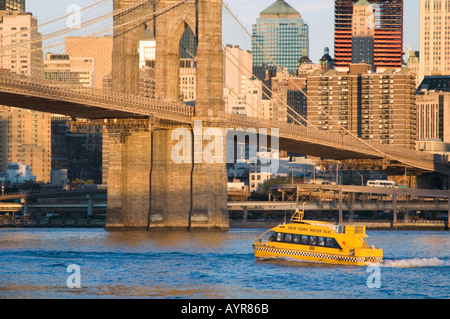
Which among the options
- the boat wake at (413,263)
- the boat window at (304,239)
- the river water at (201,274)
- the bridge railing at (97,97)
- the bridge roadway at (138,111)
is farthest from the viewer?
the bridge roadway at (138,111)

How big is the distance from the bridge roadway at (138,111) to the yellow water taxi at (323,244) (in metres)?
29.6

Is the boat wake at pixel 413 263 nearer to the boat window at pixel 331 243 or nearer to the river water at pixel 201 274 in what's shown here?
the river water at pixel 201 274

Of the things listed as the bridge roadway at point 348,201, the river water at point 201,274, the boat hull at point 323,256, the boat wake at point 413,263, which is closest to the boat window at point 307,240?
the boat hull at point 323,256

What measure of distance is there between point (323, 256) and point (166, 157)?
43.7 metres

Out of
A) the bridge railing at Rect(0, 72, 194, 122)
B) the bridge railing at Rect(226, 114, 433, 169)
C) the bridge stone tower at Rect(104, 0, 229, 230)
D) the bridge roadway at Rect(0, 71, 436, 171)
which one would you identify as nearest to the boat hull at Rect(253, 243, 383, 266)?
the bridge roadway at Rect(0, 71, 436, 171)

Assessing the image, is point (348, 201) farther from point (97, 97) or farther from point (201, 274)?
point (201, 274)

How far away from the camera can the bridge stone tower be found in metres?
98.9

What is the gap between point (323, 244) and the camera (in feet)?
189

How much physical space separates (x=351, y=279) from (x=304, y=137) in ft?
194

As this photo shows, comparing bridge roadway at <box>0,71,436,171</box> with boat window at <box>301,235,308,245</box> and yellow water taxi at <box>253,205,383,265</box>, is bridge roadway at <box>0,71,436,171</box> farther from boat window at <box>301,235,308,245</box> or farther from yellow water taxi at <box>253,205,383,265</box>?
boat window at <box>301,235,308,245</box>

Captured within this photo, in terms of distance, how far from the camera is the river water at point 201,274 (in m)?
47.1

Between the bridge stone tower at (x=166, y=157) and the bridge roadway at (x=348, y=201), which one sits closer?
the bridge stone tower at (x=166, y=157)

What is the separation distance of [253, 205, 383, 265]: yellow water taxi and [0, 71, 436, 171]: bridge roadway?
29642 mm
